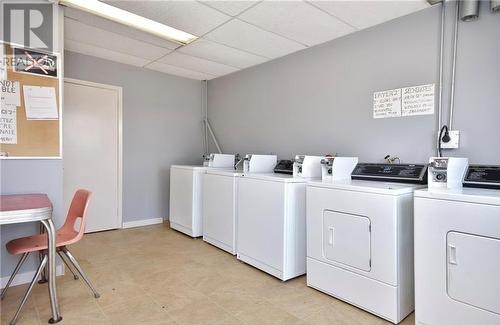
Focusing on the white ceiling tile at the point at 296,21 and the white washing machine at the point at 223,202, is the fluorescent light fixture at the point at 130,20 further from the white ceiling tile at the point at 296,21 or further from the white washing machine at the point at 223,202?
the white washing machine at the point at 223,202

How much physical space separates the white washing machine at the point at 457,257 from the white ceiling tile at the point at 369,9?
1.58 metres

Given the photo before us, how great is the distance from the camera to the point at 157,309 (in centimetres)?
209

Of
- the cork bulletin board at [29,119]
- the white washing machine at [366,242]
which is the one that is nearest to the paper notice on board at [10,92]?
the cork bulletin board at [29,119]

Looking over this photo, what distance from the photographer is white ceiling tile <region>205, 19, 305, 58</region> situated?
2863 mm

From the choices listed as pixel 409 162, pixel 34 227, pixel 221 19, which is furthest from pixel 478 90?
pixel 34 227

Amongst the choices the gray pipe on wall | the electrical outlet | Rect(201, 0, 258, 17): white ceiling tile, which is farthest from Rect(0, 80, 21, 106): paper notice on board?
the gray pipe on wall

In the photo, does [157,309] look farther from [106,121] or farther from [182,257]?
[106,121]

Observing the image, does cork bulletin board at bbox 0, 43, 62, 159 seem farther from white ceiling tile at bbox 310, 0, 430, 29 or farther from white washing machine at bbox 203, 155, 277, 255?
white ceiling tile at bbox 310, 0, 430, 29

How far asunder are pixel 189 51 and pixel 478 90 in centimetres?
296

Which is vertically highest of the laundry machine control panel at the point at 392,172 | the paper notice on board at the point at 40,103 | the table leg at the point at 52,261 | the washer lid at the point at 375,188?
the paper notice on board at the point at 40,103

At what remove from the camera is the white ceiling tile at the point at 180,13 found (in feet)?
8.00

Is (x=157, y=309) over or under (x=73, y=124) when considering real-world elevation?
under

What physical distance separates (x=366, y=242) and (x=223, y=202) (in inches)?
66.0

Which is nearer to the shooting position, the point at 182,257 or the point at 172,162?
the point at 182,257
